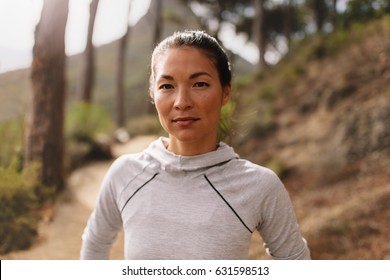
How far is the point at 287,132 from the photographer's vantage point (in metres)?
6.50

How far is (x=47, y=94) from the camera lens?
4.63 metres

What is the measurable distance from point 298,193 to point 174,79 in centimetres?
388

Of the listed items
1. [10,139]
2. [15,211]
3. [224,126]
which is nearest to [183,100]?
[224,126]

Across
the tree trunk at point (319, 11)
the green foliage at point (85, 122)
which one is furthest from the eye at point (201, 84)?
the tree trunk at point (319, 11)

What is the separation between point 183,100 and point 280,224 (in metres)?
0.45

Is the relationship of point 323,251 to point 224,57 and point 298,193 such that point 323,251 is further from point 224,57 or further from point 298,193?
point 224,57

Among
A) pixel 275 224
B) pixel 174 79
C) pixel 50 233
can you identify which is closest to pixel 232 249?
pixel 275 224

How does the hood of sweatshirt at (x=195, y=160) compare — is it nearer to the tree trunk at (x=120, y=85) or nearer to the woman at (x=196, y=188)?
the woman at (x=196, y=188)

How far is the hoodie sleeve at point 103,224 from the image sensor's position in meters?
1.38

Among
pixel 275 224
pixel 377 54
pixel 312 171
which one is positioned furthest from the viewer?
pixel 377 54

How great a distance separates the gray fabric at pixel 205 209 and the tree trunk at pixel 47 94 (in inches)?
138

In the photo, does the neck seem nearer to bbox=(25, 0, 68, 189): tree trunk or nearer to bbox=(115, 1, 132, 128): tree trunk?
bbox=(25, 0, 68, 189): tree trunk

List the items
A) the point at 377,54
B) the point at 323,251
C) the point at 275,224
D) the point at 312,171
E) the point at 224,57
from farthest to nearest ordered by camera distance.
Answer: the point at 377,54
the point at 312,171
the point at 323,251
the point at 224,57
the point at 275,224

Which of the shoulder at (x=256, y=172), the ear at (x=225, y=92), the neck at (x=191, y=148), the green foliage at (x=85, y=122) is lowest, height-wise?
the shoulder at (x=256, y=172)
